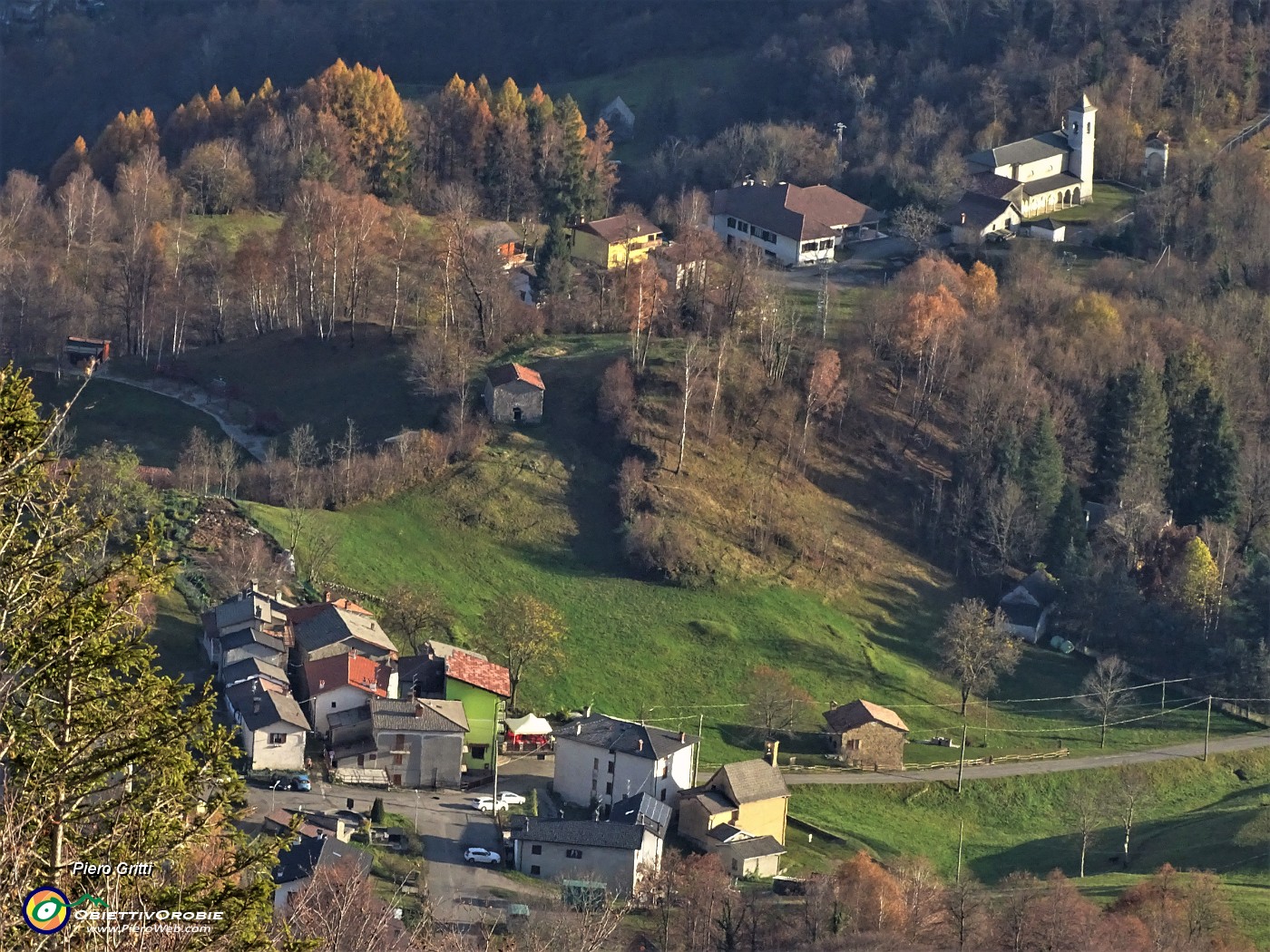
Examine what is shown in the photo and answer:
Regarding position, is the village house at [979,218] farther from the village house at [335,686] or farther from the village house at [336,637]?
the village house at [335,686]

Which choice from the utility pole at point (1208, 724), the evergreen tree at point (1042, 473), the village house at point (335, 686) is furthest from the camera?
the evergreen tree at point (1042, 473)

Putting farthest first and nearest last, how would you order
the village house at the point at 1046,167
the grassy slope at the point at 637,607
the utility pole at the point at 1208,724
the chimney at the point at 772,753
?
the village house at the point at 1046,167 < the utility pole at the point at 1208,724 < the grassy slope at the point at 637,607 < the chimney at the point at 772,753

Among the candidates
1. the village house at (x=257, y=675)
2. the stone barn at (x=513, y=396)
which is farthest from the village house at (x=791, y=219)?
the village house at (x=257, y=675)

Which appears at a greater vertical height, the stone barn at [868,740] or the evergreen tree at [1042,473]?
the evergreen tree at [1042,473]

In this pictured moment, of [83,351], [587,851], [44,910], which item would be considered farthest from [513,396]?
[44,910]

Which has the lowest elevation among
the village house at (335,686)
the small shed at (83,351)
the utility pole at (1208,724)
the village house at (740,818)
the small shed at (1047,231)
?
the utility pole at (1208,724)

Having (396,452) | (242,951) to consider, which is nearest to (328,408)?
(396,452)

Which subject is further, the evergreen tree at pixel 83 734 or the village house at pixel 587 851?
the village house at pixel 587 851
